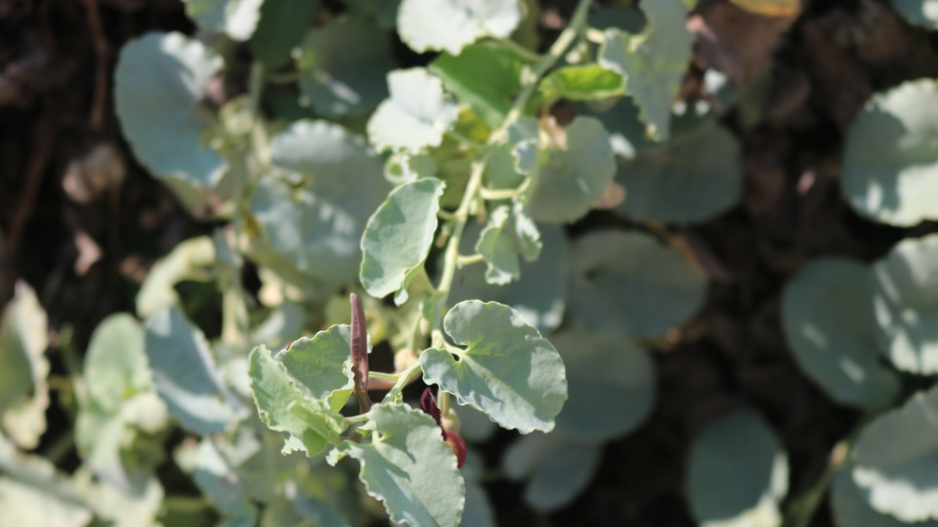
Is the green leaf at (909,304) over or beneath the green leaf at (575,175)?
beneath

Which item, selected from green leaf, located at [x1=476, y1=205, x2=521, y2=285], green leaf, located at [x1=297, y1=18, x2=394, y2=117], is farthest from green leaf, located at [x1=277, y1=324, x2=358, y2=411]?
green leaf, located at [x1=297, y1=18, x2=394, y2=117]

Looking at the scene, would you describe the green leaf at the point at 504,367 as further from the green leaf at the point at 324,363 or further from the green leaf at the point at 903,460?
the green leaf at the point at 903,460

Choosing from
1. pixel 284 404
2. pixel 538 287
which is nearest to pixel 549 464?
pixel 538 287

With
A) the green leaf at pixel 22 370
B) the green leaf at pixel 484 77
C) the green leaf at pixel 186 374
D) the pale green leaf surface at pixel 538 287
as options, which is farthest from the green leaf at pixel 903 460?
the green leaf at pixel 22 370

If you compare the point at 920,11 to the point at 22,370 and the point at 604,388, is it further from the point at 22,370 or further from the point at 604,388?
the point at 22,370

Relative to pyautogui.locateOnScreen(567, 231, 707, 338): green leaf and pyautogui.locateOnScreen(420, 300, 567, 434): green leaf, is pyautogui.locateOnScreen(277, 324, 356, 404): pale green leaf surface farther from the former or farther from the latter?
pyautogui.locateOnScreen(567, 231, 707, 338): green leaf
